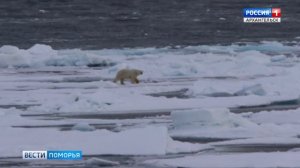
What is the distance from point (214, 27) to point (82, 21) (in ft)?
26.0

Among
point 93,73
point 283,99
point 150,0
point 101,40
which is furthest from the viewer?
point 150,0

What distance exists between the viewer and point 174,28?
1763 inches

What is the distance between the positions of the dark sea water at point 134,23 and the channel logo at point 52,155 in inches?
923

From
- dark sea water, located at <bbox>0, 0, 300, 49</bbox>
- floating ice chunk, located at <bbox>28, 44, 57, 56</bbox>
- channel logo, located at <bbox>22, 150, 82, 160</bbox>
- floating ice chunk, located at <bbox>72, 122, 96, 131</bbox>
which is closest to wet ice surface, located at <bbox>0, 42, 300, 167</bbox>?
floating ice chunk, located at <bbox>72, 122, 96, 131</bbox>

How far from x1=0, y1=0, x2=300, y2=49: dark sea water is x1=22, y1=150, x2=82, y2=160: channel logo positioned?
23.4 m

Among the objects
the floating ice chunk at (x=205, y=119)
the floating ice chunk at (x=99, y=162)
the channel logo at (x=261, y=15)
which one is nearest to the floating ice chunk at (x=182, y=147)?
the floating ice chunk at (x=99, y=162)

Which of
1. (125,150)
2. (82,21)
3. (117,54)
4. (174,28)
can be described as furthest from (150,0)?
(125,150)

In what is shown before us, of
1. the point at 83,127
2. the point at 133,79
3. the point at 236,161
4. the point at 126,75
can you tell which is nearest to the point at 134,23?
the point at 133,79

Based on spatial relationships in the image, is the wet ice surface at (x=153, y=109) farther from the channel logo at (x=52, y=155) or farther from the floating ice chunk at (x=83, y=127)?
the channel logo at (x=52, y=155)

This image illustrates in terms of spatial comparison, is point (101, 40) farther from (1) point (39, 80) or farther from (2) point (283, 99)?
(2) point (283, 99)

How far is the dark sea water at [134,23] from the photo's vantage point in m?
38.6

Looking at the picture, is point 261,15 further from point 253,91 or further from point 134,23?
point 253,91

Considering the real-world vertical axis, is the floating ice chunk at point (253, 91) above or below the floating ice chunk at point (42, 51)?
below

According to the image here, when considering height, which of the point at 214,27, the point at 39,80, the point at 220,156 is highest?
the point at 214,27
